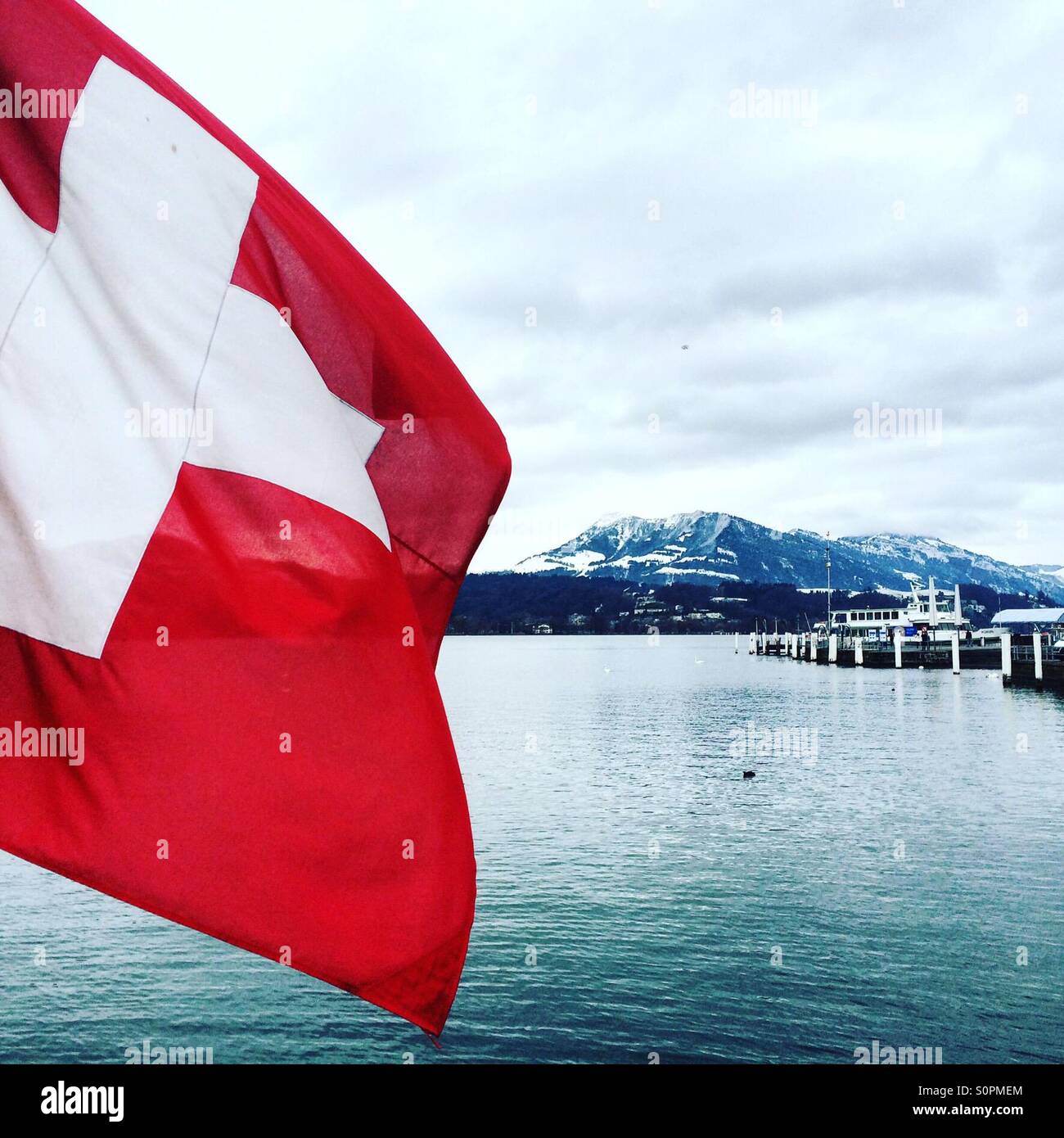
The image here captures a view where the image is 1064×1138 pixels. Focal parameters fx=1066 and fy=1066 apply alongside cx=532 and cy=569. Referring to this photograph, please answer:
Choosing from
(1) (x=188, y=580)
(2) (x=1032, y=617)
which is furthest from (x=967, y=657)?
(1) (x=188, y=580)

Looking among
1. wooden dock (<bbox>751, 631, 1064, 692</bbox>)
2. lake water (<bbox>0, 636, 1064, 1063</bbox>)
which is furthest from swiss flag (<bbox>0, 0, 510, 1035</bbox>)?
wooden dock (<bbox>751, 631, 1064, 692</bbox>)

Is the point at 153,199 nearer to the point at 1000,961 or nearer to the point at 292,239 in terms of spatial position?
the point at 292,239

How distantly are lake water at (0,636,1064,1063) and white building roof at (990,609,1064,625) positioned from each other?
130 m

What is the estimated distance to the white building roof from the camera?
170m

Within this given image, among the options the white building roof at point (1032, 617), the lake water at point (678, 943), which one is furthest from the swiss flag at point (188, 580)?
the white building roof at point (1032, 617)

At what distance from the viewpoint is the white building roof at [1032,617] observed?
170 m

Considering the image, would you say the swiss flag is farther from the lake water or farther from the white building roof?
the white building roof

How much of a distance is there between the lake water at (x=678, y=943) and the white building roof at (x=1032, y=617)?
130 metres

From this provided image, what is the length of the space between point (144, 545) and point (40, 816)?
1.02m

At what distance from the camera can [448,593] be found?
4.89 meters

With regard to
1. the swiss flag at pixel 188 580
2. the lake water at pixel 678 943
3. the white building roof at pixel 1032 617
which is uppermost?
the white building roof at pixel 1032 617

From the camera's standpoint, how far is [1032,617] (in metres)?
179

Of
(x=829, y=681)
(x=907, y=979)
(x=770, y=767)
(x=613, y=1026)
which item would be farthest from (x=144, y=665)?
(x=829, y=681)

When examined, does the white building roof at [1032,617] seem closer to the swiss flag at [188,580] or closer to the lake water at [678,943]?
the lake water at [678,943]
